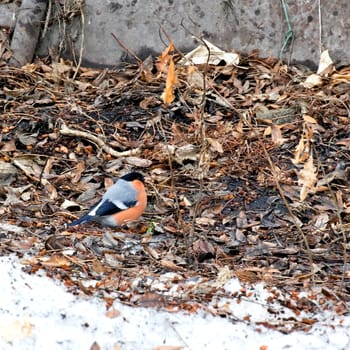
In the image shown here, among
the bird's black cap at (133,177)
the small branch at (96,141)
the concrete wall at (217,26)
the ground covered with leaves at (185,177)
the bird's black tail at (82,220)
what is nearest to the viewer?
the ground covered with leaves at (185,177)

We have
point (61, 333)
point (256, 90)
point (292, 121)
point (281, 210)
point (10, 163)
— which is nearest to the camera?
point (61, 333)

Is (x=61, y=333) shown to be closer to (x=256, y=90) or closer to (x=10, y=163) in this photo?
(x=10, y=163)

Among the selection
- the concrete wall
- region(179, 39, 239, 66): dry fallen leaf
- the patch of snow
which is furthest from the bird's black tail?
the concrete wall

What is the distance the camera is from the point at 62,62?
688 cm

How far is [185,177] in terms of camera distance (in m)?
5.63

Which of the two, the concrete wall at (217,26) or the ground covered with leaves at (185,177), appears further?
the concrete wall at (217,26)

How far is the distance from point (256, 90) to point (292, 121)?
0.53m

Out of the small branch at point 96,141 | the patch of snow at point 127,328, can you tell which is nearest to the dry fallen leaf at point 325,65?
the small branch at point 96,141

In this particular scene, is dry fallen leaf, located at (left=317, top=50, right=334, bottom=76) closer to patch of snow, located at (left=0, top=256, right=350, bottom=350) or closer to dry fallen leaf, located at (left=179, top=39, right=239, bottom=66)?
dry fallen leaf, located at (left=179, top=39, right=239, bottom=66)

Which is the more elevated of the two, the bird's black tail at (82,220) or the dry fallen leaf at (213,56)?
the dry fallen leaf at (213,56)

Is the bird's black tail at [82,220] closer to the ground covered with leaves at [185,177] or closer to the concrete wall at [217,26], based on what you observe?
the ground covered with leaves at [185,177]

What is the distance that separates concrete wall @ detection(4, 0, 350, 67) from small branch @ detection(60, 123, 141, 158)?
1073 millimetres

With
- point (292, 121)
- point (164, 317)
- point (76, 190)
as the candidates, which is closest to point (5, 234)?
point (76, 190)

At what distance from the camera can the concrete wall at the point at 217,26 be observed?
6.66m
